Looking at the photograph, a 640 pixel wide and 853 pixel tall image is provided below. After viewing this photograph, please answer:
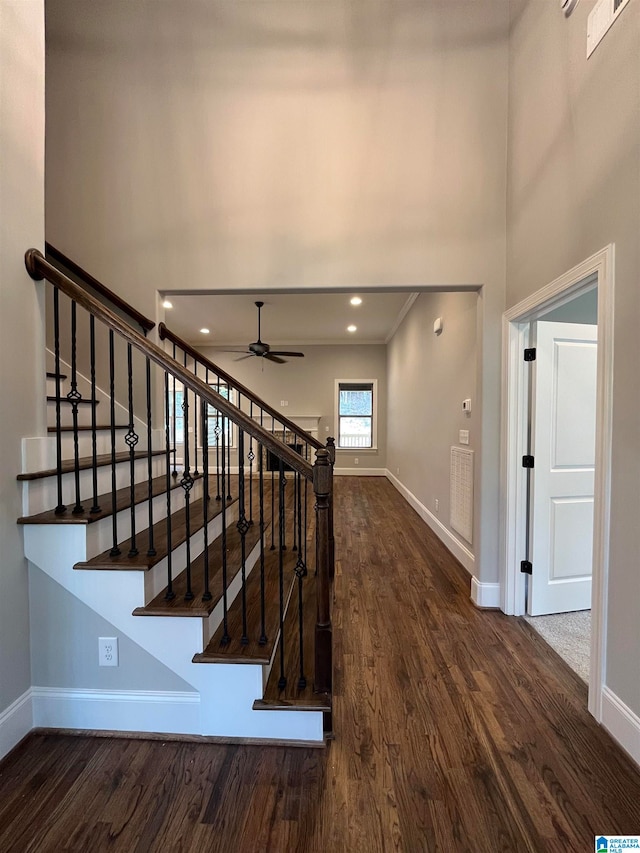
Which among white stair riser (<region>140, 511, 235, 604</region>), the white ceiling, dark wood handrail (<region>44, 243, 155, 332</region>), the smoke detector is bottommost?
white stair riser (<region>140, 511, 235, 604</region>)

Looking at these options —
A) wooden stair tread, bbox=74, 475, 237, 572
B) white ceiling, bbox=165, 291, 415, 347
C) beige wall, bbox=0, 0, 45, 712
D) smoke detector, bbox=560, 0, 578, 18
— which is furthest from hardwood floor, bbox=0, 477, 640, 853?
white ceiling, bbox=165, 291, 415, 347

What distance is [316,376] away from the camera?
8.20 meters

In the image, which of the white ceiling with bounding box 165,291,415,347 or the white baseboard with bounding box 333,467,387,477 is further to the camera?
the white baseboard with bounding box 333,467,387,477

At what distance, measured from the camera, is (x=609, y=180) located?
1.56 metres

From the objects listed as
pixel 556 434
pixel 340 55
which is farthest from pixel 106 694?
pixel 340 55

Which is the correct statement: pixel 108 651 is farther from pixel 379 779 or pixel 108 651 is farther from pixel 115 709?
pixel 379 779

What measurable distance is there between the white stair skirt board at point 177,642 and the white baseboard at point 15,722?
504mm

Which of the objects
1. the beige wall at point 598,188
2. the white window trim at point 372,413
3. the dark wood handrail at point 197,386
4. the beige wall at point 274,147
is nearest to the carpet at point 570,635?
the beige wall at point 598,188

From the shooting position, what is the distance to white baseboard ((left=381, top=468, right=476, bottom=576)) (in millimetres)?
3113

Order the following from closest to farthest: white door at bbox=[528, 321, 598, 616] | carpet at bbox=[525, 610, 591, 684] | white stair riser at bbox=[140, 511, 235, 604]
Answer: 1. white stair riser at bbox=[140, 511, 235, 604]
2. carpet at bbox=[525, 610, 591, 684]
3. white door at bbox=[528, 321, 598, 616]

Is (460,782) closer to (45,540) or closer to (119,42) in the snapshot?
(45,540)

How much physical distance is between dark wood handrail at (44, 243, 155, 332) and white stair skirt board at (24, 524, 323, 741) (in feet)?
4.84

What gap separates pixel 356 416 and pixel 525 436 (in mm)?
5944

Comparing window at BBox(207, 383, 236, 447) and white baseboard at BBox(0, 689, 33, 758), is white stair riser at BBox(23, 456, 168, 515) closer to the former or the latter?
window at BBox(207, 383, 236, 447)
